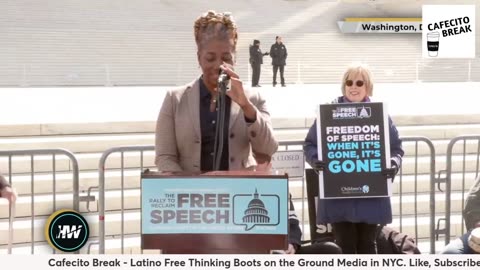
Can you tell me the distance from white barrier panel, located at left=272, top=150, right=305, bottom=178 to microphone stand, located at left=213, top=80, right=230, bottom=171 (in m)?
2.12

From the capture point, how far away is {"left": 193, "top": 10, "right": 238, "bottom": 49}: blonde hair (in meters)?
2.76

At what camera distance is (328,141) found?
4.39m

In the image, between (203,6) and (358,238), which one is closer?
(358,238)

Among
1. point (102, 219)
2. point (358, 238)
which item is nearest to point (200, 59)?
point (358, 238)

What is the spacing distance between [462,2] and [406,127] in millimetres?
28524

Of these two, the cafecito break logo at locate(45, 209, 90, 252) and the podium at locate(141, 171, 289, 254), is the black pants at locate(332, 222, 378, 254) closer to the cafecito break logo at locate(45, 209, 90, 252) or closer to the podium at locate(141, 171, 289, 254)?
the cafecito break logo at locate(45, 209, 90, 252)

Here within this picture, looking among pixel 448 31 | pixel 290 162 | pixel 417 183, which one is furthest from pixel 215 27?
pixel 448 31

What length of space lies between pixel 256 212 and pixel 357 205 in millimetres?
2229

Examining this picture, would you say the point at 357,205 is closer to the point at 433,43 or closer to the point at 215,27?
the point at 215,27

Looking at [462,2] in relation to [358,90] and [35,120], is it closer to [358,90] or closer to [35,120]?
[35,120]

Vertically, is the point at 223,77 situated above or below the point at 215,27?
below

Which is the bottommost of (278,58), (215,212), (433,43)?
→ (215,212)
